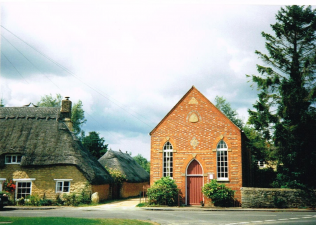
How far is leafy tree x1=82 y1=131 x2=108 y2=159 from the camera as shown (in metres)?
45.6

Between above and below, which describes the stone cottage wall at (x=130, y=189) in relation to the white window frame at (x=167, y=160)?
below

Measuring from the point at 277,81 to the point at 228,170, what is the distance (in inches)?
343

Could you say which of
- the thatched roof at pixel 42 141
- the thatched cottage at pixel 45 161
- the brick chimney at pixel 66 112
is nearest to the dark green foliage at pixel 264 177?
the thatched roof at pixel 42 141

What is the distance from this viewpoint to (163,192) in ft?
75.6

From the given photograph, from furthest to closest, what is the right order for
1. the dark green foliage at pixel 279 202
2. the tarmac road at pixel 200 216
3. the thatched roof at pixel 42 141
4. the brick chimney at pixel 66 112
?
the brick chimney at pixel 66 112, the thatched roof at pixel 42 141, the dark green foliage at pixel 279 202, the tarmac road at pixel 200 216

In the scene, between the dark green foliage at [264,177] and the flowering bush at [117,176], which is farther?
the flowering bush at [117,176]

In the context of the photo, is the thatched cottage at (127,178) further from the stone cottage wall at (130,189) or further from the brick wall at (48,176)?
the brick wall at (48,176)

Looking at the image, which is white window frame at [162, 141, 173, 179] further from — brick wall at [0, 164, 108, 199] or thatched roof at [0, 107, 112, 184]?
brick wall at [0, 164, 108, 199]

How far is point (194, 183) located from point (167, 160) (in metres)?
3.01

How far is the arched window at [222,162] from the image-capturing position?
2402 cm

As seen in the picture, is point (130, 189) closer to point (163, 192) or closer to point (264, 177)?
point (163, 192)

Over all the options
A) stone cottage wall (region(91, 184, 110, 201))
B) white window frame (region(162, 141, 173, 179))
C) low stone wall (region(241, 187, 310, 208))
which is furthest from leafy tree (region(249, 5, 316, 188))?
stone cottage wall (region(91, 184, 110, 201))

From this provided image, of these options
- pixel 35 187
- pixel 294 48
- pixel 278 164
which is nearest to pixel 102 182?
pixel 35 187

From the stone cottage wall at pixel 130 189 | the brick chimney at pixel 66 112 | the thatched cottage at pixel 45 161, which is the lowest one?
the stone cottage wall at pixel 130 189
